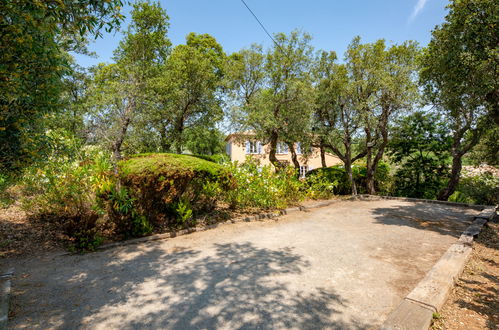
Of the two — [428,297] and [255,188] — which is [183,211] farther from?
[428,297]

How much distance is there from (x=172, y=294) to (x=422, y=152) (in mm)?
16693

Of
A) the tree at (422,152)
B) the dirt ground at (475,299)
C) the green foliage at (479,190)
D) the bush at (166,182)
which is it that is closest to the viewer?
the dirt ground at (475,299)

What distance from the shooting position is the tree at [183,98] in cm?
1363

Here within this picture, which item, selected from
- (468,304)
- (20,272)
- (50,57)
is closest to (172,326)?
(20,272)

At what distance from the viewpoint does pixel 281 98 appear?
12398mm

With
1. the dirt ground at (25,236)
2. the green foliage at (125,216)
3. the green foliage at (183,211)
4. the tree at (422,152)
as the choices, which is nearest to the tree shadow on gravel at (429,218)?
the tree at (422,152)

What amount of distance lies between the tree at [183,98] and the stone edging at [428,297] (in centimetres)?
1312

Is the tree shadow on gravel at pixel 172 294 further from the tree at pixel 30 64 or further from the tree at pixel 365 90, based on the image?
the tree at pixel 365 90

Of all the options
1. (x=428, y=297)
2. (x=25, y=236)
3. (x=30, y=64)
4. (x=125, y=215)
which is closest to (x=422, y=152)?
(x=428, y=297)

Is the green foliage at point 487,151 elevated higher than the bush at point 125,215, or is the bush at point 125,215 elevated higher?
the green foliage at point 487,151

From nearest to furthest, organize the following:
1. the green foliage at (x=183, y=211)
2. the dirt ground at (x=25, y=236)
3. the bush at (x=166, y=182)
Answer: the dirt ground at (x=25, y=236)
the bush at (x=166, y=182)
the green foliage at (x=183, y=211)

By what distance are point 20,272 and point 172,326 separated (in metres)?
3.18

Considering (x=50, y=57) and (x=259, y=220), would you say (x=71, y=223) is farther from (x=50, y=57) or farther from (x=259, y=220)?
(x=259, y=220)

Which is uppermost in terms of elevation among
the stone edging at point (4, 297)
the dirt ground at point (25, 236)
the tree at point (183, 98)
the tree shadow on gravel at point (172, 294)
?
the tree at point (183, 98)
